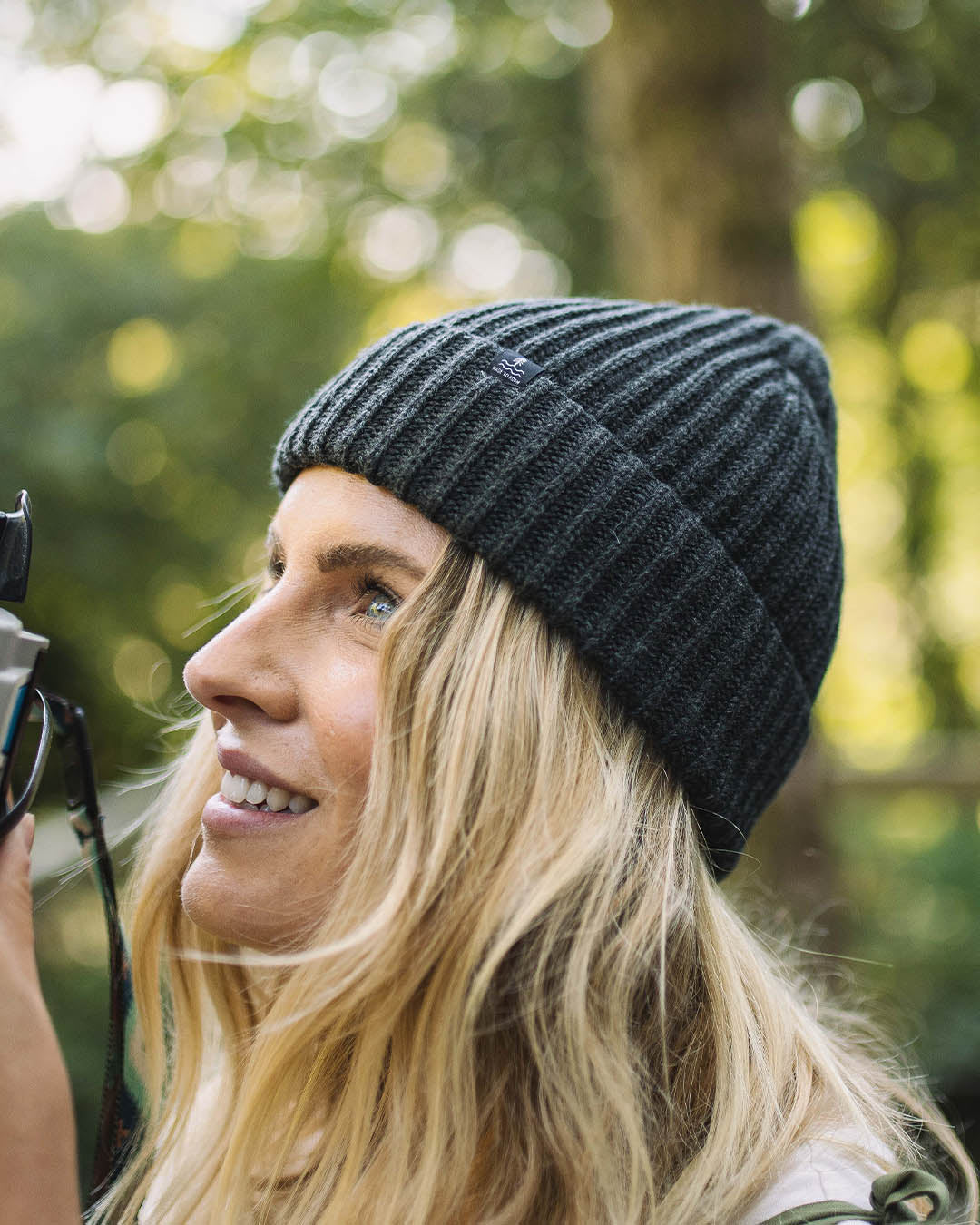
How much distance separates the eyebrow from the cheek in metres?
0.16

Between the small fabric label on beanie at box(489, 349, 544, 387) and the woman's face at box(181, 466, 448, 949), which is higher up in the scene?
the small fabric label on beanie at box(489, 349, 544, 387)

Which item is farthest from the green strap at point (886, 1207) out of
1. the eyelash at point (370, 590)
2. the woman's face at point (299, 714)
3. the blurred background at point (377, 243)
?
the blurred background at point (377, 243)

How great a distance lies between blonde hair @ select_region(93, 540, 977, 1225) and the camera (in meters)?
1.42

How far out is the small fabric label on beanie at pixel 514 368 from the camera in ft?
5.52

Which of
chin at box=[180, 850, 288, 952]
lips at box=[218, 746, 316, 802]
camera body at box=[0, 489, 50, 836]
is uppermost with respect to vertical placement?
camera body at box=[0, 489, 50, 836]

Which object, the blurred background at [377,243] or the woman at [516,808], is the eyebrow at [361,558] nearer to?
the woman at [516,808]

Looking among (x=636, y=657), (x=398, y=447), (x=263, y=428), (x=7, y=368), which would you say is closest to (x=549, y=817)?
(x=636, y=657)

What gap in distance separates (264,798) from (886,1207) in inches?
38.9

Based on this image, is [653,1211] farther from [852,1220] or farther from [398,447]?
[398,447]

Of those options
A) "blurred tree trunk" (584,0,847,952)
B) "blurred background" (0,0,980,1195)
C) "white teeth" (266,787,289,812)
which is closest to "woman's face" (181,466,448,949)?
"white teeth" (266,787,289,812)

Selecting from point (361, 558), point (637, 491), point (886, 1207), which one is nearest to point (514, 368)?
point (637, 491)

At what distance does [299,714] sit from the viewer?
1.56 meters

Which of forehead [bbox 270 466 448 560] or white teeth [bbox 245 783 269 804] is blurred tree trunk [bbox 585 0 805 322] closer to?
forehead [bbox 270 466 448 560]

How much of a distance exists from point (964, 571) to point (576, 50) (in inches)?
544
